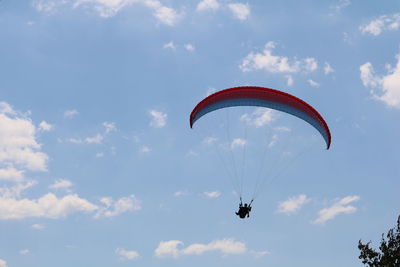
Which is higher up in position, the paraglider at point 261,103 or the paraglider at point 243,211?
the paraglider at point 261,103

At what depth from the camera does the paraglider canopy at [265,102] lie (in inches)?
861

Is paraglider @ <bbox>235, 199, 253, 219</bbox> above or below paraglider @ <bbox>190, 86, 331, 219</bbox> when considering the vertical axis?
below

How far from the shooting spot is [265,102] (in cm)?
2281

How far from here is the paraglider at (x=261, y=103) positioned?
71.8ft

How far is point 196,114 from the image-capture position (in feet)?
77.7

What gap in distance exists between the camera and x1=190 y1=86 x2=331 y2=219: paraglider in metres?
21.9

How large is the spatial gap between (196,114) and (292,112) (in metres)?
6.32

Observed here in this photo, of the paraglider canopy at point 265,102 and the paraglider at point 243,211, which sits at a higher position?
the paraglider canopy at point 265,102

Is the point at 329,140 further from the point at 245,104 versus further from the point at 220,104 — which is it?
the point at 220,104

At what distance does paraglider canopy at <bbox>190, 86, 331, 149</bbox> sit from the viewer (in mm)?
21859

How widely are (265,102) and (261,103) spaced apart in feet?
0.90

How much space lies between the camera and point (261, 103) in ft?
75.3

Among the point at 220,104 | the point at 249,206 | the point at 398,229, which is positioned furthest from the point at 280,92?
the point at 398,229

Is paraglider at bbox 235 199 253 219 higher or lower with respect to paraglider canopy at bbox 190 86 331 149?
lower
